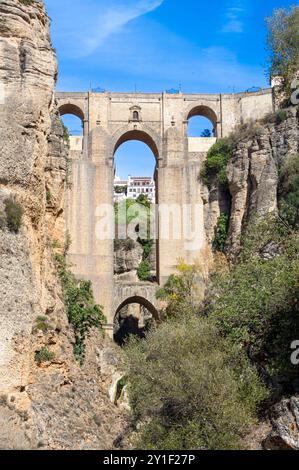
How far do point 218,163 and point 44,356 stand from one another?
20.2 meters

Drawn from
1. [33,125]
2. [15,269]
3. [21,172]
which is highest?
[33,125]

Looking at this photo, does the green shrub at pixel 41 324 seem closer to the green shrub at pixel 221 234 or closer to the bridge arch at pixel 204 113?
the green shrub at pixel 221 234

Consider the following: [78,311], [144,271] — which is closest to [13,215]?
[78,311]

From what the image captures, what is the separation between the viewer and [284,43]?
30.9 m

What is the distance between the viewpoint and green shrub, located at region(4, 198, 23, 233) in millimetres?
11227

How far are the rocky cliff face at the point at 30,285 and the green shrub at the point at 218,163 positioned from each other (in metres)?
17.5

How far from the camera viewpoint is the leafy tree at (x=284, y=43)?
30.5 m

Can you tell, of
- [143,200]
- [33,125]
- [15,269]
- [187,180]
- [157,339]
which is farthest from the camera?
[143,200]

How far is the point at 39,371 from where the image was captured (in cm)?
1166

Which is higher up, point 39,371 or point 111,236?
point 111,236

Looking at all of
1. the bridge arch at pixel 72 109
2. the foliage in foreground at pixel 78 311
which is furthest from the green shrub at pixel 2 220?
the bridge arch at pixel 72 109

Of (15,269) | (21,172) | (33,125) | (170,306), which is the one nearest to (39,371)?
(15,269)

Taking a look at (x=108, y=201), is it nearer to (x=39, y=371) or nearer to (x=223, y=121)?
(x=223, y=121)

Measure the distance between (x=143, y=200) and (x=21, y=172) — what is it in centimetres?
2713
